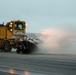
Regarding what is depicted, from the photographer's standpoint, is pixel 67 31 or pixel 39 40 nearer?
pixel 39 40

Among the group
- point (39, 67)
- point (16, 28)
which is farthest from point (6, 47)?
point (39, 67)

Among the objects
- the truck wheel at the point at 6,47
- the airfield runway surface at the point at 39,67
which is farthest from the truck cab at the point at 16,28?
the airfield runway surface at the point at 39,67

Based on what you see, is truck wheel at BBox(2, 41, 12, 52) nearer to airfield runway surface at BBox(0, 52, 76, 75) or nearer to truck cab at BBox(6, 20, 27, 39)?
truck cab at BBox(6, 20, 27, 39)

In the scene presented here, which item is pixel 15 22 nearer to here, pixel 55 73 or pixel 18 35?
pixel 18 35

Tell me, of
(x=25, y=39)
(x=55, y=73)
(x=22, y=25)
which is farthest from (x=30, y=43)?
(x=55, y=73)

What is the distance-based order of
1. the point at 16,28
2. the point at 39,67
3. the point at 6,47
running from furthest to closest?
the point at 16,28 < the point at 6,47 < the point at 39,67

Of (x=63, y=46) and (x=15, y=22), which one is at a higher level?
(x=15, y=22)

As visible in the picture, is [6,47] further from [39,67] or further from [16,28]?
→ [39,67]

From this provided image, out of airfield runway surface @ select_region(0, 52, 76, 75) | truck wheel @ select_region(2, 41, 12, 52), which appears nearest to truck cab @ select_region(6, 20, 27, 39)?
truck wheel @ select_region(2, 41, 12, 52)

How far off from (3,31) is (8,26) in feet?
2.66

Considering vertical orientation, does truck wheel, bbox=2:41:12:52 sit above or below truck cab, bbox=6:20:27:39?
below

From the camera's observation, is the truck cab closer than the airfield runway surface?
No

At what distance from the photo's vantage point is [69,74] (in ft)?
52.4

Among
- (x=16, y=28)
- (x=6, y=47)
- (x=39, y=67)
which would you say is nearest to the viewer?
(x=39, y=67)
